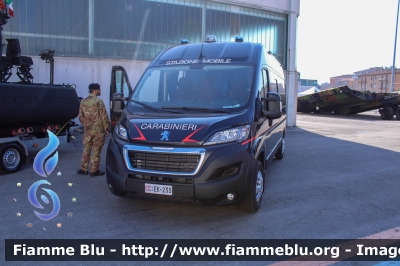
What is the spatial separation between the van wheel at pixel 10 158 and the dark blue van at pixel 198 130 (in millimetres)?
2968

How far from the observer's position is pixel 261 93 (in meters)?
5.61

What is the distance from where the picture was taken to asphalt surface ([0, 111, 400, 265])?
4566 mm

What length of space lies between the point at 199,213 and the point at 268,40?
567 inches

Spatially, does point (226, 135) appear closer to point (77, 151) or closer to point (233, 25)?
point (77, 151)

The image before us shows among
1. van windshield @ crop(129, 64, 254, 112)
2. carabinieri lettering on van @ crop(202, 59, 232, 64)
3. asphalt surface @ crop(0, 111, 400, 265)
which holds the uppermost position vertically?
carabinieri lettering on van @ crop(202, 59, 232, 64)

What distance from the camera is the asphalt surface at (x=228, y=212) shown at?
15.0 ft

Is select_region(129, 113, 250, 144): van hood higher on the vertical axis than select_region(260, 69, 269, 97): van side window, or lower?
lower

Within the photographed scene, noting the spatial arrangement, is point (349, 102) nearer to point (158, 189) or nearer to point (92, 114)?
point (92, 114)

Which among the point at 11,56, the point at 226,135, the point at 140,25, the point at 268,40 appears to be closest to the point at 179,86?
the point at 226,135

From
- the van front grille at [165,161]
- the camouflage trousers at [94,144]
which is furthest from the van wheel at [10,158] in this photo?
the van front grille at [165,161]

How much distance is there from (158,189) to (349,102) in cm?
2477

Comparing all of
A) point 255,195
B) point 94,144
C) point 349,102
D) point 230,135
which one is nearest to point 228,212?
point 255,195

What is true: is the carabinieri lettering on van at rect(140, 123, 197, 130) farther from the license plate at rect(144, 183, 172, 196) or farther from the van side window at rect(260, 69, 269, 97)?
the van side window at rect(260, 69, 269, 97)

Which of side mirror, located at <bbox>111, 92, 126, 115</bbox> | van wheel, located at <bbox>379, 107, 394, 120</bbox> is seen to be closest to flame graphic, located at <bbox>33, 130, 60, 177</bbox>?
side mirror, located at <bbox>111, 92, 126, 115</bbox>
